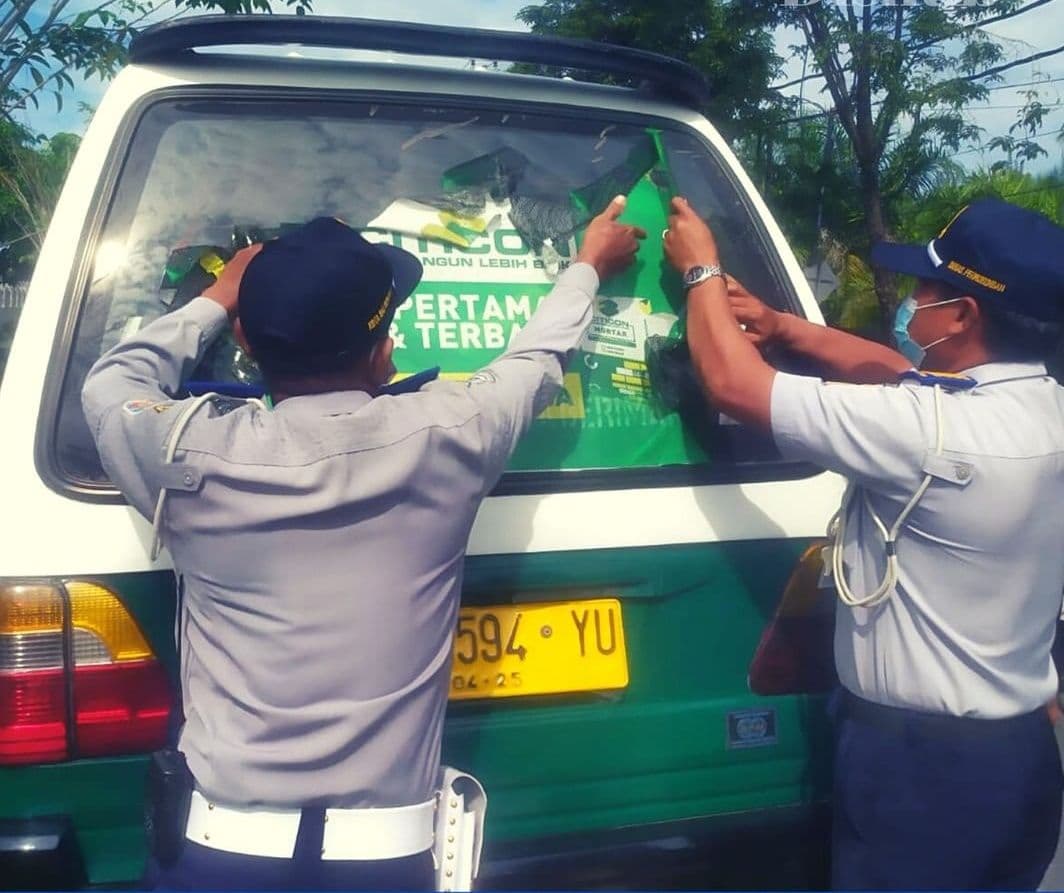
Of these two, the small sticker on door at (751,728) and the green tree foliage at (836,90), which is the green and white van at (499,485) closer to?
the small sticker on door at (751,728)

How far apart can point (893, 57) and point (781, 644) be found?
1162 cm

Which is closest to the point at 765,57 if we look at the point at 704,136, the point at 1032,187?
the point at 1032,187

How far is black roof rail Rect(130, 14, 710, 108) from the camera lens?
2279mm

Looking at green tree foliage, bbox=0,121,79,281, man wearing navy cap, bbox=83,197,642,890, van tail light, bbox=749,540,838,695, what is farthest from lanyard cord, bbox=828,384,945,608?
green tree foliage, bbox=0,121,79,281

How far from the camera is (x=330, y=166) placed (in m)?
2.43

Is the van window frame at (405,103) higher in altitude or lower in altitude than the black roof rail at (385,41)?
lower

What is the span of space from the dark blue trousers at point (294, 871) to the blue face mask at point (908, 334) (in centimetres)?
147

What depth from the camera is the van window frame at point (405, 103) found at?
2014mm

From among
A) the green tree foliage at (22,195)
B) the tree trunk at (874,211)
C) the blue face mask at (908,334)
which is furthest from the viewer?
the tree trunk at (874,211)

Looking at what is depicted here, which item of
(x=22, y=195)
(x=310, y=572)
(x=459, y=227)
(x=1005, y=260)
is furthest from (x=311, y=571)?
(x=22, y=195)

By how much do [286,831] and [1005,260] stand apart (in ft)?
5.39

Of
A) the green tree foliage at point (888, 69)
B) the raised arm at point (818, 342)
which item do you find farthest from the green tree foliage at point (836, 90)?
the raised arm at point (818, 342)

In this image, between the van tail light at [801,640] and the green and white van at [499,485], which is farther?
the van tail light at [801,640]

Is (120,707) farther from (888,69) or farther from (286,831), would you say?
(888,69)
